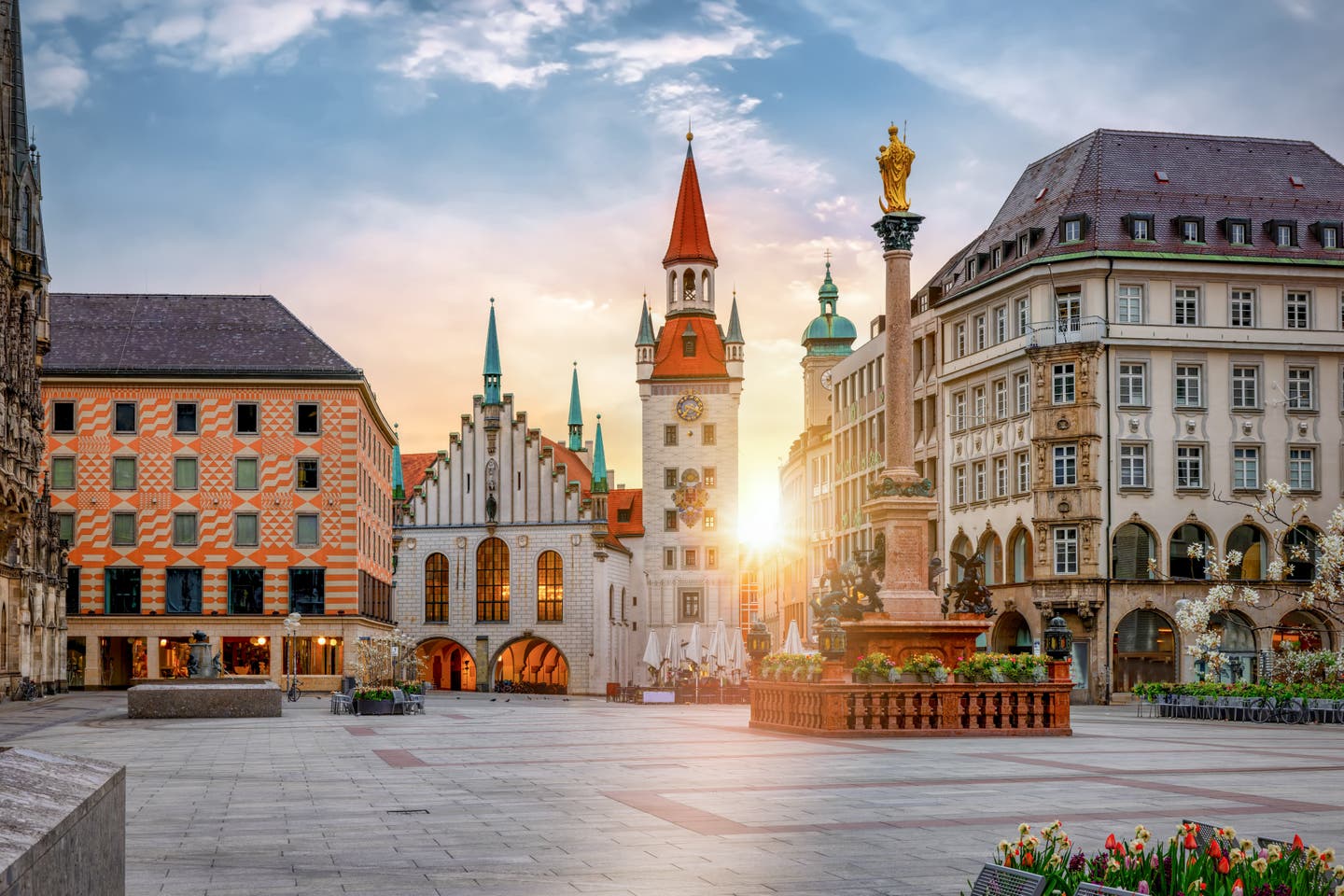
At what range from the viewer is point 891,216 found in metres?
37.3

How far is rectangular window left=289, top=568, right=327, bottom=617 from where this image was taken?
3056 inches

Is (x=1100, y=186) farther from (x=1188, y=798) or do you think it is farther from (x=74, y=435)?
(x=1188, y=798)

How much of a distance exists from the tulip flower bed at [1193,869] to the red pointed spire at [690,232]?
359ft

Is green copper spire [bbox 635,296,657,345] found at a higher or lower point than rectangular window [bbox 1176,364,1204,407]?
higher

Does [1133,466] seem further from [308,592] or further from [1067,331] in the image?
[308,592]

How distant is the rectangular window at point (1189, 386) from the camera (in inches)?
2675

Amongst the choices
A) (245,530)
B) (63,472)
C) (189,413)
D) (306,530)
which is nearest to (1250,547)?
(306,530)

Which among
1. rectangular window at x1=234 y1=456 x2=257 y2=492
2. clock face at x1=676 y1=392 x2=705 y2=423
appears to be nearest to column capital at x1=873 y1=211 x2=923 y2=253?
rectangular window at x1=234 y1=456 x2=257 y2=492

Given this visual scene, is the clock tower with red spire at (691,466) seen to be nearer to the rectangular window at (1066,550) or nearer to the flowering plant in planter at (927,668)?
the rectangular window at (1066,550)

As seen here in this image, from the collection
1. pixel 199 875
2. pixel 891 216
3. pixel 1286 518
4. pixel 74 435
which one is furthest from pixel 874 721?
pixel 74 435

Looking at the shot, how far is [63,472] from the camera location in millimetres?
77875

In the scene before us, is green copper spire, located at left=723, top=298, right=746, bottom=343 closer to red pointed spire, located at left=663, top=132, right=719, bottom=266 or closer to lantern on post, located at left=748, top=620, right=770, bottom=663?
red pointed spire, located at left=663, top=132, right=719, bottom=266

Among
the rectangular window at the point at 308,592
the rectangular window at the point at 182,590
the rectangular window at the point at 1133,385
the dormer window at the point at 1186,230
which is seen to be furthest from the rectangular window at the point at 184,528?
the dormer window at the point at 1186,230

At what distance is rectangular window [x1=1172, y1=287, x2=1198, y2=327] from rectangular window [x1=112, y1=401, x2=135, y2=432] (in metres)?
46.3
